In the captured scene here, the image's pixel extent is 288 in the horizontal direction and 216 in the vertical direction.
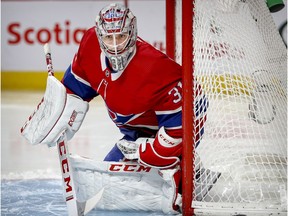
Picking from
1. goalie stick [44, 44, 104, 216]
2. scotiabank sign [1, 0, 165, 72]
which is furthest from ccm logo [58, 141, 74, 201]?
scotiabank sign [1, 0, 165, 72]

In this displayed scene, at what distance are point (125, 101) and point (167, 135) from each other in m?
0.21

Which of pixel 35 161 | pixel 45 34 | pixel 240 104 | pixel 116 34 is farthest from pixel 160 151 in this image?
pixel 45 34

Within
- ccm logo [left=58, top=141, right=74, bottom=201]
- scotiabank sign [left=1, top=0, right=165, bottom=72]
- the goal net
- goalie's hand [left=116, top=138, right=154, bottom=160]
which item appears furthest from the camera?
scotiabank sign [left=1, top=0, right=165, bottom=72]

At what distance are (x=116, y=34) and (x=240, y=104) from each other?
0.55 m

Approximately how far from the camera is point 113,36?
2578 mm

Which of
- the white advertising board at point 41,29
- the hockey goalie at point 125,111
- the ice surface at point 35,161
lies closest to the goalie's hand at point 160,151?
the hockey goalie at point 125,111

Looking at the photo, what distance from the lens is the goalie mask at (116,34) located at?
2582mm

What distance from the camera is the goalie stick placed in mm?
2658

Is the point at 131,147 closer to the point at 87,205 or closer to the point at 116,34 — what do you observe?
the point at 87,205

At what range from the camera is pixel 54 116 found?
2.70 meters

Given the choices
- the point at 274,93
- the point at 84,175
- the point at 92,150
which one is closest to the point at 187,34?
the point at 274,93

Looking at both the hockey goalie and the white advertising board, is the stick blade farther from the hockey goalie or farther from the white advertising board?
the white advertising board

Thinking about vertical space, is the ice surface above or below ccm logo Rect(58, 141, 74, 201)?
below

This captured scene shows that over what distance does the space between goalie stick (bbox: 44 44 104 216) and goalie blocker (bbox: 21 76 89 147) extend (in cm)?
5
